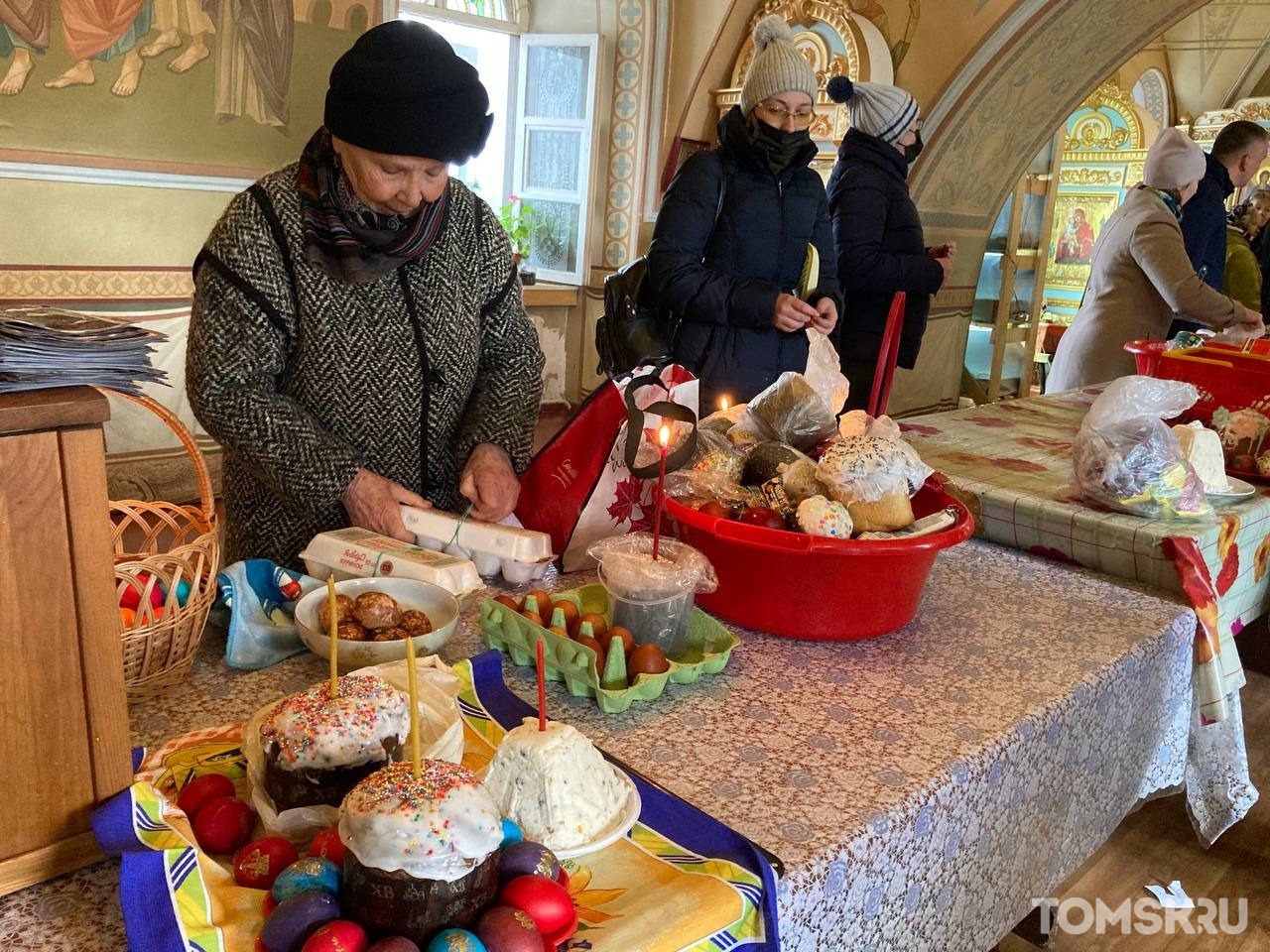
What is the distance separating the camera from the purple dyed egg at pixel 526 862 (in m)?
0.77

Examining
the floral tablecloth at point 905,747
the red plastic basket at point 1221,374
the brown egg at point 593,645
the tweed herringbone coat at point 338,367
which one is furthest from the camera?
the red plastic basket at point 1221,374

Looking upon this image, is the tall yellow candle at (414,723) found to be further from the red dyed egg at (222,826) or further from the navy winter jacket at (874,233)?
the navy winter jacket at (874,233)

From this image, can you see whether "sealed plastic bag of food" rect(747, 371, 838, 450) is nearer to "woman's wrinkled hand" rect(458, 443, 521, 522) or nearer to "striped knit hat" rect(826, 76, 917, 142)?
"woman's wrinkled hand" rect(458, 443, 521, 522)

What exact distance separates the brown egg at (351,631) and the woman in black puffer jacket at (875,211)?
2.39 metres

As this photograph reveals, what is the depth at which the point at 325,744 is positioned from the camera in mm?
840

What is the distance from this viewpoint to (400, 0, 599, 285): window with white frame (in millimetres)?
6566

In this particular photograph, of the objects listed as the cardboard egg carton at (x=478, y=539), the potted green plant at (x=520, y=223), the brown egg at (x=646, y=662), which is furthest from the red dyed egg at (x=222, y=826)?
the potted green plant at (x=520, y=223)

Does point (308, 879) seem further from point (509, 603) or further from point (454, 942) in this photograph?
point (509, 603)

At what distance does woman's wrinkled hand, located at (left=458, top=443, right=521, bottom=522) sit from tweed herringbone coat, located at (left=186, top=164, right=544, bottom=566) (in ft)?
0.29

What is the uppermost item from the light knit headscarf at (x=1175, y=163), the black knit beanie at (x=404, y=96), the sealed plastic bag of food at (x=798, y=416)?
the light knit headscarf at (x=1175, y=163)

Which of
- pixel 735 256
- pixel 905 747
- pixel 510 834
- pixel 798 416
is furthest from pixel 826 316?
pixel 510 834

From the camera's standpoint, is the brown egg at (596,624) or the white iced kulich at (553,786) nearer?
the white iced kulich at (553,786)

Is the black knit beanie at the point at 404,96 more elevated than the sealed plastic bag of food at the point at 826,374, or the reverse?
the black knit beanie at the point at 404,96

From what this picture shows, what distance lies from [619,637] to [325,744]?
0.43 metres
